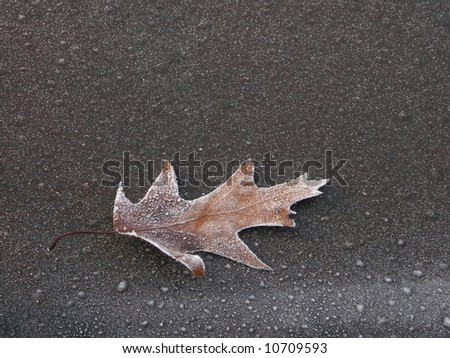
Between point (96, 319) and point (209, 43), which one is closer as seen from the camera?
point (96, 319)

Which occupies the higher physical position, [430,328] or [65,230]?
[65,230]

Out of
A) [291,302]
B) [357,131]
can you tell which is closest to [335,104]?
[357,131]

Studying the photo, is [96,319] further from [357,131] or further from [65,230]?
[357,131]

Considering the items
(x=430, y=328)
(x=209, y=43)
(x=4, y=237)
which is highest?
(x=209, y=43)
